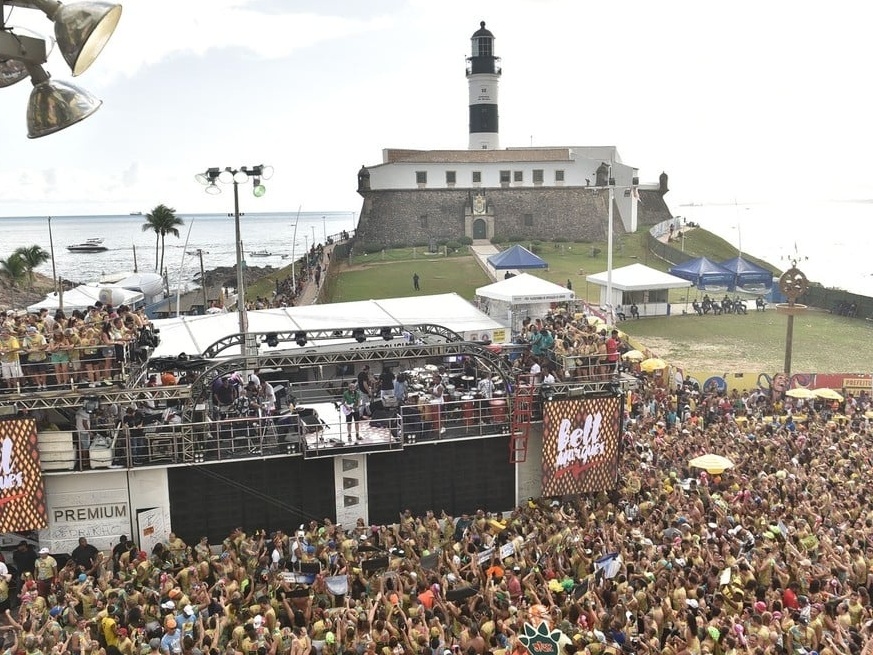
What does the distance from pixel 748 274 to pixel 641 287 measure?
11414mm

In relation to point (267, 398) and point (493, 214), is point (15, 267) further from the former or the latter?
point (267, 398)

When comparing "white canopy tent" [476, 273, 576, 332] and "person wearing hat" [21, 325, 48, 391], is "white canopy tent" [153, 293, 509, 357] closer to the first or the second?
"white canopy tent" [476, 273, 576, 332]

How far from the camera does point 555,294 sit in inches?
1183

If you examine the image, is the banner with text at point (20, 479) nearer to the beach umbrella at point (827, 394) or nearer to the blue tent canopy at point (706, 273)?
the beach umbrella at point (827, 394)

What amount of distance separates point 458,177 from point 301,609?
2414 inches

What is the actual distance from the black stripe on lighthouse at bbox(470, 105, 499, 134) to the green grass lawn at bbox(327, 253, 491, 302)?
75.1ft

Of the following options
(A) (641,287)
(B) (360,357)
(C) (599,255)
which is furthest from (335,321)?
(C) (599,255)

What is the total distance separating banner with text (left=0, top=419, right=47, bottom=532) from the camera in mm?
14070

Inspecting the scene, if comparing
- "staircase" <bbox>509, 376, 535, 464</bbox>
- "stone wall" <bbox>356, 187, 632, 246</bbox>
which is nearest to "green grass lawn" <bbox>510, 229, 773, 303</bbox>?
"stone wall" <bbox>356, 187, 632, 246</bbox>

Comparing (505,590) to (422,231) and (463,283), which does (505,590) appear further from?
(422,231)

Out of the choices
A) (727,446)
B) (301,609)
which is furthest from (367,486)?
(727,446)

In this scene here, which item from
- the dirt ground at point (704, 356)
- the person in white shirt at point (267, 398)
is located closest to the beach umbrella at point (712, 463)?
the person in white shirt at point (267, 398)

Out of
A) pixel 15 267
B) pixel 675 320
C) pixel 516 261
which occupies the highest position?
pixel 516 261

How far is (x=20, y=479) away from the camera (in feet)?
46.5
